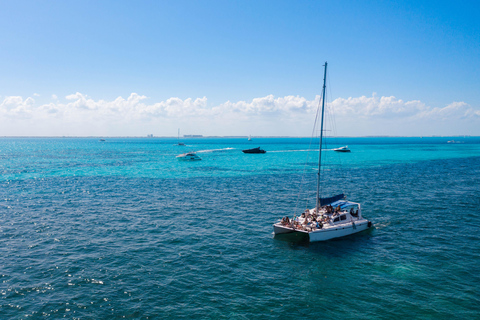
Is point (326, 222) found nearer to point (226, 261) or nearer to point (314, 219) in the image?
point (314, 219)

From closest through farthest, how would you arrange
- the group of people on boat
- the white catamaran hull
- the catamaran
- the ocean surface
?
the ocean surface → the white catamaran hull → the catamaran → the group of people on boat

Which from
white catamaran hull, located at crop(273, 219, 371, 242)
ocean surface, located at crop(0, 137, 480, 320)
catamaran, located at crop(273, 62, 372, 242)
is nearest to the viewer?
ocean surface, located at crop(0, 137, 480, 320)

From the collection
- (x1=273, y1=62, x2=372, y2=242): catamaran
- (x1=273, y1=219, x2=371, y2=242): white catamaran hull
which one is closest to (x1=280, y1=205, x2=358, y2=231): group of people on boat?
(x1=273, y1=62, x2=372, y2=242): catamaran

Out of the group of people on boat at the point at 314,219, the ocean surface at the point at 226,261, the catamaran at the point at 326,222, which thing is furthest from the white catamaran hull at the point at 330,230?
the ocean surface at the point at 226,261

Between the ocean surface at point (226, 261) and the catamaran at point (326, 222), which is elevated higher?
the catamaran at point (326, 222)

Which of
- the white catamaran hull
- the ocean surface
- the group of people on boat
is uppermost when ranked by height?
the group of people on boat

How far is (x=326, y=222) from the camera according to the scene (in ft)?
120

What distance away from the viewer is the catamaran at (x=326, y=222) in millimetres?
35031

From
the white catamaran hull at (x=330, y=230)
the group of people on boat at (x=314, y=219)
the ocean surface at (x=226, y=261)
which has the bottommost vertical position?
the ocean surface at (x=226, y=261)

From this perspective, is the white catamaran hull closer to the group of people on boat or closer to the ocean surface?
the group of people on boat

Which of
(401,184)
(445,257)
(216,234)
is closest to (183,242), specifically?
(216,234)

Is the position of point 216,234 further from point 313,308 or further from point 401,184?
point 401,184

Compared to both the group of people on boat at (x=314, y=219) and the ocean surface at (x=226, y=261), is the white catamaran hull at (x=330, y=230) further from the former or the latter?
the ocean surface at (x=226, y=261)

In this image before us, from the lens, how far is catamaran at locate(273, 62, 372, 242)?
3503cm
